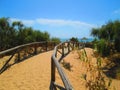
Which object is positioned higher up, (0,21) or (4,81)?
(0,21)

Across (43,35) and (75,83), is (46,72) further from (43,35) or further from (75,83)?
(43,35)

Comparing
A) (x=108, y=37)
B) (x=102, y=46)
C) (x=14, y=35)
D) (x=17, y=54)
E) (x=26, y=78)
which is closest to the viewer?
(x=26, y=78)

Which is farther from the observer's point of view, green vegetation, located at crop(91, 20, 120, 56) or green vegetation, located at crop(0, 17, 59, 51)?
green vegetation, located at crop(0, 17, 59, 51)

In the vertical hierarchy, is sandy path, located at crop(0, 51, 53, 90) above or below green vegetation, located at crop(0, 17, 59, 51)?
below

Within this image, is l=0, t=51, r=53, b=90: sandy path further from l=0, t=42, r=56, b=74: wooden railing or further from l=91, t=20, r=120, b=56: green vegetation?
l=91, t=20, r=120, b=56: green vegetation

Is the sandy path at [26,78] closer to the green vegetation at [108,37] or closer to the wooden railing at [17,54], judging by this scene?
the wooden railing at [17,54]

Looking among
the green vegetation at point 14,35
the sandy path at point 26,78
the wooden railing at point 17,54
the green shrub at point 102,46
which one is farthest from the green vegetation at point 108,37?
the green vegetation at point 14,35

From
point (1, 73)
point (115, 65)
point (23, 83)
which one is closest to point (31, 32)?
point (115, 65)

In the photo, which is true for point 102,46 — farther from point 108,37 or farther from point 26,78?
point 108,37

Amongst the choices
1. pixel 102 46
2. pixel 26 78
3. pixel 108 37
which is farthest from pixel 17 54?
pixel 108 37

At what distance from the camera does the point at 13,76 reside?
8.64 meters

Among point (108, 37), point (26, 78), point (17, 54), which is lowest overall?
point (26, 78)

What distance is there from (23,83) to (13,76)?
136 cm

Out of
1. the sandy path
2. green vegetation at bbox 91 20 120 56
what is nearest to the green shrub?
green vegetation at bbox 91 20 120 56
